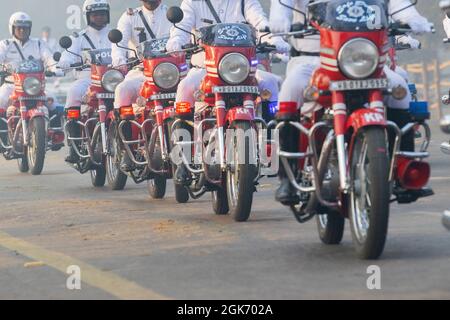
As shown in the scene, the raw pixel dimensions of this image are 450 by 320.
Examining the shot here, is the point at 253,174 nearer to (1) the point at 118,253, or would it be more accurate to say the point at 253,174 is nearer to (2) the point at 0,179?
(1) the point at 118,253

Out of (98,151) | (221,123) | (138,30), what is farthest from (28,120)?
(221,123)

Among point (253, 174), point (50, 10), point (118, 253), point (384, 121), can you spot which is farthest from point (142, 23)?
point (50, 10)

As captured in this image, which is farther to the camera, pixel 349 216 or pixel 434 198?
pixel 434 198

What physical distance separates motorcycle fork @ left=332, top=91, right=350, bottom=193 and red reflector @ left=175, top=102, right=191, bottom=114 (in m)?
3.91

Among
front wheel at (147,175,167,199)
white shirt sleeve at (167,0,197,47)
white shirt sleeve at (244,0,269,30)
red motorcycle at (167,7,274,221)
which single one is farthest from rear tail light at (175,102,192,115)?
front wheel at (147,175,167,199)

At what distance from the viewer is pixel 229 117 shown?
35.7 ft

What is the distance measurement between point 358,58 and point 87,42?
32.0ft

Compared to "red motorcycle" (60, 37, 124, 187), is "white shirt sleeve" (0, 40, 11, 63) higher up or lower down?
higher up

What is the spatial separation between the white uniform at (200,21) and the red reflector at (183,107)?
0.04 m

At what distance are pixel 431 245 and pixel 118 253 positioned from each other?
1991 mm

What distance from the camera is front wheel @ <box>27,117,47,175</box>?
18.3 metres

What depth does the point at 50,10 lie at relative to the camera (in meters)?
53.0

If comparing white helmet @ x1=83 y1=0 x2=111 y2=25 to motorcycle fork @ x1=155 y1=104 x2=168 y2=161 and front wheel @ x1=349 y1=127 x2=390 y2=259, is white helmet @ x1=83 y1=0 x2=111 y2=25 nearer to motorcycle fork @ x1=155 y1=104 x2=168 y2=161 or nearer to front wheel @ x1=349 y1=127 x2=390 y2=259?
motorcycle fork @ x1=155 y1=104 x2=168 y2=161

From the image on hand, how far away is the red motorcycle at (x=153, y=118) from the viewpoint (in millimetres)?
13234
